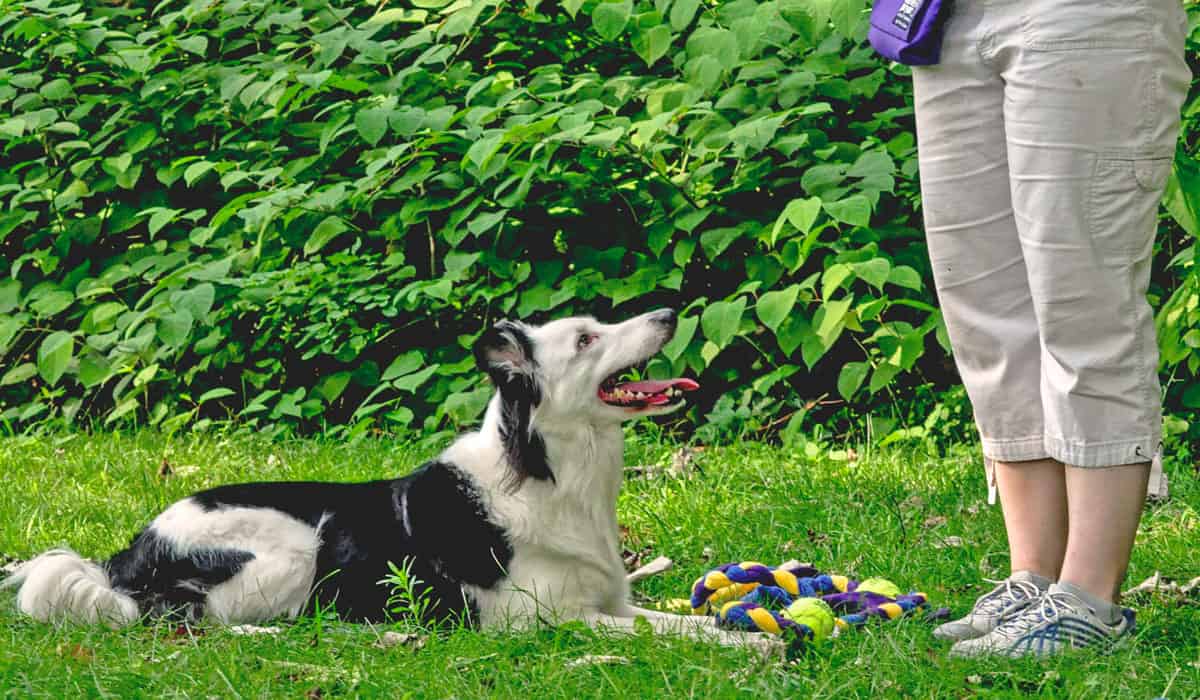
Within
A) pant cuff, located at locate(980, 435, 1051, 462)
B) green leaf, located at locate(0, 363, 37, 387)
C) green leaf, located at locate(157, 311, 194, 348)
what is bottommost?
green leaf, located at locate(0, 363, 37, 387)

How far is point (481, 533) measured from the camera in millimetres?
3279

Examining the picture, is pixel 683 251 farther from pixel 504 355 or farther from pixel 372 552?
pixel 372 552

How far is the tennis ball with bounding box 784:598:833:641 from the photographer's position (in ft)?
9.42

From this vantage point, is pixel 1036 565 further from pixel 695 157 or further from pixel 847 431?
pixel 695 157

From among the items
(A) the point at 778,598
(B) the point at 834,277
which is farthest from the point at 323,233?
(A) the point at 778,598

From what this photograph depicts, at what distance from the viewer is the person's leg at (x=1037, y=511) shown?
2.83 metres

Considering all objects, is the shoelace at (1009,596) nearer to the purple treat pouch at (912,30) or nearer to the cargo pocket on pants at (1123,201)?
the cargo pocket on pants at (1123,201)

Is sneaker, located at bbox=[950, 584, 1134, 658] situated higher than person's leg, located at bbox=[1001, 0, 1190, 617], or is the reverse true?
person's leg, located at bbox=[1001, 0, 1190, 617]

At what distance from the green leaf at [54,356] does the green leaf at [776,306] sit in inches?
118

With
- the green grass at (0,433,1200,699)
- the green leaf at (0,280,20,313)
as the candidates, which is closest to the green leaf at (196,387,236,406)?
the green grass at (0,433,1200,699)

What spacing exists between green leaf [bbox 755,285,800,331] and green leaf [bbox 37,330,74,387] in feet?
9.85

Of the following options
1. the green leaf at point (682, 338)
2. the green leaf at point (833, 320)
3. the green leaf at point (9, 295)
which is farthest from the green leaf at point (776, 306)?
the green leaf at point (9, 295)

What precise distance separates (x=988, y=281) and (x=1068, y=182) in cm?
32

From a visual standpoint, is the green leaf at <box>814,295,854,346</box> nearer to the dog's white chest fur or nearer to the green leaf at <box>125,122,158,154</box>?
the dog's white chest fur
